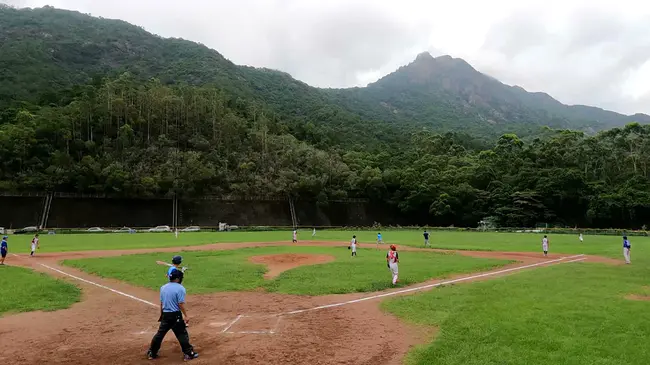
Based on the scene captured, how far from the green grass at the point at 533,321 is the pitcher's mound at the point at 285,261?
9.44 metres

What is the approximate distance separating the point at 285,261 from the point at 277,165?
65773mm

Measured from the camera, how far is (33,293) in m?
16.1

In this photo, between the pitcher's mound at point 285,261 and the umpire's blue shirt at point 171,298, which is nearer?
the umpire's blue shirt at point 171,298

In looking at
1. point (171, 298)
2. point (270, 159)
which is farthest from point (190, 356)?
point (270, 159)

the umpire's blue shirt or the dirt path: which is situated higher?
the umpire's blue shirt

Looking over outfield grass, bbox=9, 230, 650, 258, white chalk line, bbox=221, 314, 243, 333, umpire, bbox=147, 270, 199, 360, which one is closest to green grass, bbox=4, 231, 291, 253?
outfield grass, bbox=9, 230, 650, 258

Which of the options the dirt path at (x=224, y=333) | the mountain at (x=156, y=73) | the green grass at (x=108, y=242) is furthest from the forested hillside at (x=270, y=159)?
the dirt path at (x=224, y=333)

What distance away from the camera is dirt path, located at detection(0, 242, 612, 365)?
29.8 ft

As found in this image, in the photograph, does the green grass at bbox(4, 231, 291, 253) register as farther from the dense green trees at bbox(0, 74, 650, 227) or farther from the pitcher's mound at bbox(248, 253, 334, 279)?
the dense green trees at bbox(0, 74, 650, 227)

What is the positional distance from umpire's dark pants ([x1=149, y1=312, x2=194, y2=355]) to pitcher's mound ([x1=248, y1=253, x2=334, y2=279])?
12.1 metres

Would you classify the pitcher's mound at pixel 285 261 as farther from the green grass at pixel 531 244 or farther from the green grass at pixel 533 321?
the green grass at pixel 531 244

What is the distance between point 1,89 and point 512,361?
12597 centimetres

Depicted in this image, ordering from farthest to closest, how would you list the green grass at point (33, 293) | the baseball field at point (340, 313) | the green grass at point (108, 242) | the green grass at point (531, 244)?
the green grass at point (108, 242)
the green grass at point (531, 244)
the green grass at point (33, 293)
the baseball field at point (340, 313)

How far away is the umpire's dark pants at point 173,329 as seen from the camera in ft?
28.5
